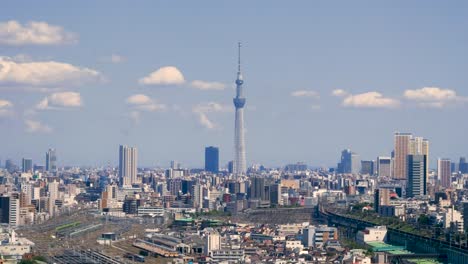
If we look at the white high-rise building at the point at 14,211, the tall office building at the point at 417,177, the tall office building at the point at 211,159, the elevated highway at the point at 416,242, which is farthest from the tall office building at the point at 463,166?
the white high-rise building at the point at 14,211

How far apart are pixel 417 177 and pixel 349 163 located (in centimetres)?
4154

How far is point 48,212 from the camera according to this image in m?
51.5

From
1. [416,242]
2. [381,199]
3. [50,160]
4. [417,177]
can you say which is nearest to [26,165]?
[50,160]

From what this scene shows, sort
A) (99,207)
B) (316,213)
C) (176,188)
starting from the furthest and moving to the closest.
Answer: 1. (176,188)
2. (99,207)
3. (316,213)

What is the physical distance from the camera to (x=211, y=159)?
106m

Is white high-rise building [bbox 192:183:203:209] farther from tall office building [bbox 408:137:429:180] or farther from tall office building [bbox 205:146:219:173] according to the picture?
tall office building [bbox 205:146:219:173]

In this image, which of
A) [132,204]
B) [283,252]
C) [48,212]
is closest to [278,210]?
[132,204]

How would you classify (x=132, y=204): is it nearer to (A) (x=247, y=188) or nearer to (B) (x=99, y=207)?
(B) (x=99, y=207)

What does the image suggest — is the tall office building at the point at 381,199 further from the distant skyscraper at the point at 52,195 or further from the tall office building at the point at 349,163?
the tall office building at the point at 349,163

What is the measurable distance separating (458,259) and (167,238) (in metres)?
9.34

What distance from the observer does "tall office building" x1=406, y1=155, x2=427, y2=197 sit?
61.5m

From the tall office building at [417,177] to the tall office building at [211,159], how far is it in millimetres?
44184

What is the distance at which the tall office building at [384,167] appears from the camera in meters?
87.0

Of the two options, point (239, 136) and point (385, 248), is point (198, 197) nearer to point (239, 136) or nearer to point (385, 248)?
point (385, 248)
